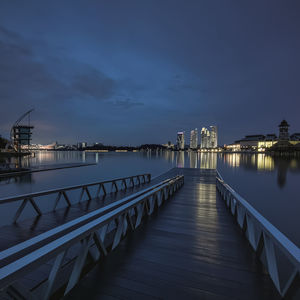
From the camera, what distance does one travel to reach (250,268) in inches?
126

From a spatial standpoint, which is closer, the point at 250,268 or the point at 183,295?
the point at 183,295

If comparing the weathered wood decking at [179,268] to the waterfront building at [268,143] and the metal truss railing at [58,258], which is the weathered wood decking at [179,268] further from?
the waterfront building at [268,143]

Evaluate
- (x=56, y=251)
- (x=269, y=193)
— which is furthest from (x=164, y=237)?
(x=269, y=193)

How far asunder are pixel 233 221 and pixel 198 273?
10.6 feet

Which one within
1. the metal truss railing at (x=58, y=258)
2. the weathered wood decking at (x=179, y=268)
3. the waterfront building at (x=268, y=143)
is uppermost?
the waterfront building at (x=268, y=143)

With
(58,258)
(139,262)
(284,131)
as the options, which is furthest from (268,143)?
(58,258)

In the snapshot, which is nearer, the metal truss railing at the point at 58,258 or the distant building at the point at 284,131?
the metal truss railing at the point at 58,258

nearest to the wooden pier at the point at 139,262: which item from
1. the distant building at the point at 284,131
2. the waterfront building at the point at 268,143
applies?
the distant building at the point at 284,131

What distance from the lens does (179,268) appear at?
3.19 m

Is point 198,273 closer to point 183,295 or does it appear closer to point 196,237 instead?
point 183,295

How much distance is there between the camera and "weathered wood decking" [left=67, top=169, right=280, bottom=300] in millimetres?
2602

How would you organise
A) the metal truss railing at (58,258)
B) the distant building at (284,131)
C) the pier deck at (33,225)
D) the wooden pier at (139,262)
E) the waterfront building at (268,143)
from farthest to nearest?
the waterfront building at (268,143) → the distant building at (284,131) → the pier deck at (33,225) → the wooden pier at (139,262) → the metal truss railing at (58,258)

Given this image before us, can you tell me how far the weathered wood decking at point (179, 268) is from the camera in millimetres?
2602

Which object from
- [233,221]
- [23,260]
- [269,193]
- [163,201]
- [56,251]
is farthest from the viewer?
[269,193]
